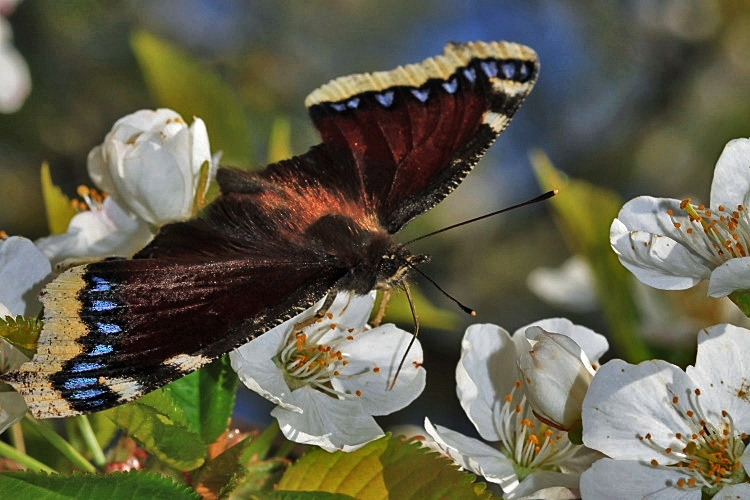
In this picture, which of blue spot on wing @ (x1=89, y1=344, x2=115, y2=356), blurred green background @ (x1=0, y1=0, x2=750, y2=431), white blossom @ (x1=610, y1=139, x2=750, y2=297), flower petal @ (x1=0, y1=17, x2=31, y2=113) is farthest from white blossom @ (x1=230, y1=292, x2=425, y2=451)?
blurred green background @ (x1=0, y1=0, x2=750, y2=431)

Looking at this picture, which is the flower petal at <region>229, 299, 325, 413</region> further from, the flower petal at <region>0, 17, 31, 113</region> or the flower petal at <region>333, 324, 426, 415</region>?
the flower petal at <region>0, 17, 31, 113</region>

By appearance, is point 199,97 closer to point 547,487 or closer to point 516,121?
point 547,487

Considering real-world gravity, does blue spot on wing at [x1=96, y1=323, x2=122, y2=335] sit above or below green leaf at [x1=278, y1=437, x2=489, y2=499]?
above

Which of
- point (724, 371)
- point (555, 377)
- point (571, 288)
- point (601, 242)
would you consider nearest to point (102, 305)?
point (555, 377)

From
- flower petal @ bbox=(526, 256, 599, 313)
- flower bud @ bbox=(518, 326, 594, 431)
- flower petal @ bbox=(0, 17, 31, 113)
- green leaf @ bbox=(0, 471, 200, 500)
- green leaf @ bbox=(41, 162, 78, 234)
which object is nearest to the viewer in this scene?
green leaf @ bbox=(0, 471, 200, 500)

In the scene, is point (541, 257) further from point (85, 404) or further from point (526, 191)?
point (85, 404)

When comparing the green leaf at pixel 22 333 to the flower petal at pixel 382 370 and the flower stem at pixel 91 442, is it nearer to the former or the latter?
the flower stem at pixel 91 442
